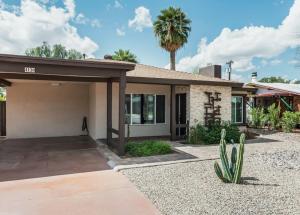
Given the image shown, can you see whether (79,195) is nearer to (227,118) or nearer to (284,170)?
(284,170)

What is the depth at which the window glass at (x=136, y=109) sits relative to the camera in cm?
1173

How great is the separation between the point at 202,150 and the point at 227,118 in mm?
4081

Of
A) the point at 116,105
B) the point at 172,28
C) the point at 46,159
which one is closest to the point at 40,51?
the point at 172,28

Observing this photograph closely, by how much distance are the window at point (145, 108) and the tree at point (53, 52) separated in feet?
103

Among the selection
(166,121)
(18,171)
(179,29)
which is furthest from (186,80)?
(179,29)

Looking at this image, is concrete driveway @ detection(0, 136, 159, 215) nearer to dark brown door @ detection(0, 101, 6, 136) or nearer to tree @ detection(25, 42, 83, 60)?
dark brown door @ detection(0, 101, 6, 136)

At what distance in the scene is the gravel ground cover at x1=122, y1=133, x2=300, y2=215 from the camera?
4.25 meters

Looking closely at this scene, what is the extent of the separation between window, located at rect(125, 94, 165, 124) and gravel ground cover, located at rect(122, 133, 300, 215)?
200 inches

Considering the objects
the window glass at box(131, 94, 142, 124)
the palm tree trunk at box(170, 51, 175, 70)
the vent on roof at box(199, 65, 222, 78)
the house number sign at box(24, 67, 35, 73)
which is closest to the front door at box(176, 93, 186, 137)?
the window glass at box(131, 94, 142, 124)

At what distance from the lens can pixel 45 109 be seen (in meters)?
12.6

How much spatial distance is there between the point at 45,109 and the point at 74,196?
9.02 meters

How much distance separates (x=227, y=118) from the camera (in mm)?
12453

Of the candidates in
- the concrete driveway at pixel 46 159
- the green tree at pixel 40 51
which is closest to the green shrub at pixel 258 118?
the concrete driveway at pixel 46 159

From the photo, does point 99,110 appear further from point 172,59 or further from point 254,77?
point 254,77
